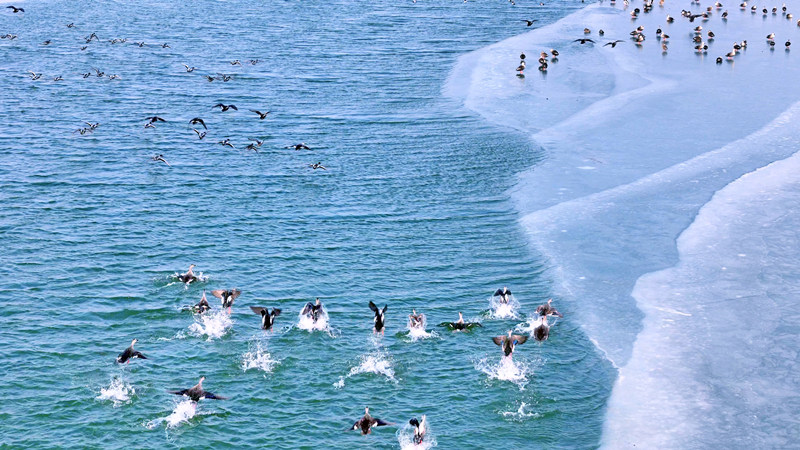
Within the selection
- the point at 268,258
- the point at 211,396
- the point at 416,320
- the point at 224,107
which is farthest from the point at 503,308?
the point at 224,107

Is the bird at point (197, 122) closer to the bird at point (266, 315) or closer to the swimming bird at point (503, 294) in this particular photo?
the bird at point (266, 315)

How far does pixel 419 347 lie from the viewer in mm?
30812

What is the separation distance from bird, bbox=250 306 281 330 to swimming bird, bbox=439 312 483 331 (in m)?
5.63

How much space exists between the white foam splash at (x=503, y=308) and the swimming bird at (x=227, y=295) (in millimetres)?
8912

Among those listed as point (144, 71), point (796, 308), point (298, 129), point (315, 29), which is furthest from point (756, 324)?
point (315, 29)

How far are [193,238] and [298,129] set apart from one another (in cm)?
1698

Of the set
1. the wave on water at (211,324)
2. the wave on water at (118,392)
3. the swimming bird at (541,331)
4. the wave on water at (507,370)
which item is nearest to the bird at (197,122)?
the wave on water at (211,324)

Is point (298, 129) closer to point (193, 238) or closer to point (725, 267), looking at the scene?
point (193, 238)

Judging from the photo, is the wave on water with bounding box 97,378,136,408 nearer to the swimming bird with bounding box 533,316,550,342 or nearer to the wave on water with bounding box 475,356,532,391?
the wave on water with bounding box 475,356,532,391

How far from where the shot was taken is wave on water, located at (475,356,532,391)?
1143 inches

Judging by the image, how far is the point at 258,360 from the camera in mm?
29609

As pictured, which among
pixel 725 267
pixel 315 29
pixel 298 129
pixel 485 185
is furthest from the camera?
pixel 315 29

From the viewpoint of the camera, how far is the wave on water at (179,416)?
26.1 m

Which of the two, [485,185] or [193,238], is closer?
[193,238]
